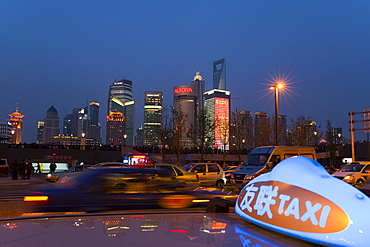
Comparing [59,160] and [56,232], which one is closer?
[56,232]

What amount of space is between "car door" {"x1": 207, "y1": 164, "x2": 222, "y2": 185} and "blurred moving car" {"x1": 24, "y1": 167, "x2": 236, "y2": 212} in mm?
12522

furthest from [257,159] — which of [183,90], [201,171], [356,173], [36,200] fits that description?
[183,90]

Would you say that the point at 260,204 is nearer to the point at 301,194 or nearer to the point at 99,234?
the point at 301,194

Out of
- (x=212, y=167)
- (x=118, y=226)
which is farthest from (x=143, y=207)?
(x=212, y=167)

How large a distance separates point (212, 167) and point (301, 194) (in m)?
19.4

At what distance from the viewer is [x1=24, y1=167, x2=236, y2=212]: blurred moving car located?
23.2ft

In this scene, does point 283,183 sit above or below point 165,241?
above

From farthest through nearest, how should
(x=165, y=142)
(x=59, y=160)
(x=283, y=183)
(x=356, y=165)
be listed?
(x=59, y=160)
(x=165, y=142)
(x=356, y=165)
(x=283, y=183)

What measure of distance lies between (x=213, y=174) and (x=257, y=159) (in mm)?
3568

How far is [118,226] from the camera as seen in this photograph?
8.29ft

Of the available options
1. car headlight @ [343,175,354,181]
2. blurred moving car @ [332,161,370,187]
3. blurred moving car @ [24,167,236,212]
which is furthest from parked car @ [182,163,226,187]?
blurred moving car @ [24,167,236,212]

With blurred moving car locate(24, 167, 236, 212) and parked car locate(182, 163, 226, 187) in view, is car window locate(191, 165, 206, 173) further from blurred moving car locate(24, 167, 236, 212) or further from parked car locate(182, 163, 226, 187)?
blurred moving car locate(24, 167, 236, 212)

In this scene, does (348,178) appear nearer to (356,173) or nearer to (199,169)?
(356,173)

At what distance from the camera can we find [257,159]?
18.3 m
